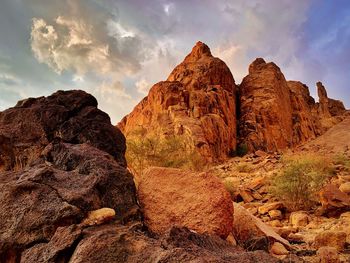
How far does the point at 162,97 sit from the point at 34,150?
33052 mm

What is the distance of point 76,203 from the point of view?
4324mm

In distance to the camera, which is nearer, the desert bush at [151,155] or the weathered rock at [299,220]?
the weathered rock at [299,220]

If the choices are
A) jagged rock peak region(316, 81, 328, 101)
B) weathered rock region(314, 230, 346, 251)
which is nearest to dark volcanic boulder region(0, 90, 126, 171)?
weathered rock region(314, 230, 346, 251)

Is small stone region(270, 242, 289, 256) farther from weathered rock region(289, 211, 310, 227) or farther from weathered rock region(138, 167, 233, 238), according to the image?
weathered rock region(289, 211, 310, 227)

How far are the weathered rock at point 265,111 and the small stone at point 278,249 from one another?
3350 cm

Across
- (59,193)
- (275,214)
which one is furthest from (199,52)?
(59,193)

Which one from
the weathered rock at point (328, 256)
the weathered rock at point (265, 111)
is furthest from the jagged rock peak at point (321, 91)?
the weathered rock at point (328, 256)

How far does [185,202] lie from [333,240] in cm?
306

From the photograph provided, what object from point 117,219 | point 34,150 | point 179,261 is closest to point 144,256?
point 179,261

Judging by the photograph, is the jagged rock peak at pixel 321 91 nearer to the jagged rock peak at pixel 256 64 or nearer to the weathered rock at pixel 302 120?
the weathered rock at pixel 302 120

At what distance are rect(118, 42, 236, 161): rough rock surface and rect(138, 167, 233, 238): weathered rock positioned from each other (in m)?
26.2

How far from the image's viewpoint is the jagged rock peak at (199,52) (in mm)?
48531

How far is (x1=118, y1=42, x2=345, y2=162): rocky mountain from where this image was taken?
36406mm

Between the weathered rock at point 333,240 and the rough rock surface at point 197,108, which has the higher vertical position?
the rough rock surface at point 197,108
